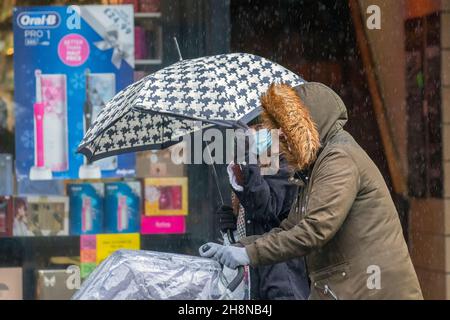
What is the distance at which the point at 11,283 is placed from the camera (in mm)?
6812

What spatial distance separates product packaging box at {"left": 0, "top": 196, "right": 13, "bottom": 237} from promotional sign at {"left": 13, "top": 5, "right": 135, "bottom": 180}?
194 mm

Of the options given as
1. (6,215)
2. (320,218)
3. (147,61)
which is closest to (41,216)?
(6,215)

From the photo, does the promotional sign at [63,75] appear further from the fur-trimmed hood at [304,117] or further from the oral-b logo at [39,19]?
the fur-trimmed hood at [304,117]

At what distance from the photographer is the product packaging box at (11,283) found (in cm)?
680

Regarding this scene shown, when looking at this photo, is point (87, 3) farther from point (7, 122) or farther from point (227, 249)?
point (227, 249)

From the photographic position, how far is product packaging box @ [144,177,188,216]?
6.84 m

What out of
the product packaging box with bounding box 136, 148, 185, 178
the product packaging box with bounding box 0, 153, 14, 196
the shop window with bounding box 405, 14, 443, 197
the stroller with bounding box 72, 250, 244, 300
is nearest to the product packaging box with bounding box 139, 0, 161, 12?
the product packaging box with bounding box 136, 148, 185, 178

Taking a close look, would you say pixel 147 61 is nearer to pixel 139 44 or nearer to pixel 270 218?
pixel 139 44

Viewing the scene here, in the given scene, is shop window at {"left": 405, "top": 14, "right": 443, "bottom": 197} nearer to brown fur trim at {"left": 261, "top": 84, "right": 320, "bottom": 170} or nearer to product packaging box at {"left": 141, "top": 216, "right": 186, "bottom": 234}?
product packaging box at {"left": 141, "top": 216, "right": 186, "bottom": 234}

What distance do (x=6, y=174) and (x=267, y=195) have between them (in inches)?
103

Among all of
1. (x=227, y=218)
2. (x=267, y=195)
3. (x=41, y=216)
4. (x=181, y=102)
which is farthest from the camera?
(x=41, y=216)

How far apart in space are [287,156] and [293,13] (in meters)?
4.28

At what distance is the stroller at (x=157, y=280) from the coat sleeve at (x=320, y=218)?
152 millimetres

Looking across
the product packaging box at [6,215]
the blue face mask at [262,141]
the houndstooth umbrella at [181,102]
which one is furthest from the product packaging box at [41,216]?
the blue face mask at [262,141]
